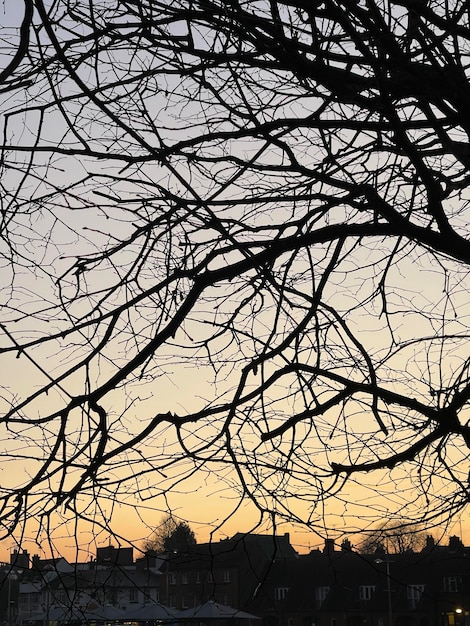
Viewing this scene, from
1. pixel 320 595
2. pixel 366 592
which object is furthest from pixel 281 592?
pixel 366 592

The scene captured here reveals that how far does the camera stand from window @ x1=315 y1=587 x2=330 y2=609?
46.8m

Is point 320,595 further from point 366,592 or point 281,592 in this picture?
point 281,592

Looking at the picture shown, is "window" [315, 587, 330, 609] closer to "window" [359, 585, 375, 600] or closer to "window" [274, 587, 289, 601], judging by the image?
"window" [274, 587, 289, 601]

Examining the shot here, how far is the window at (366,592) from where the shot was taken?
45.1 metres

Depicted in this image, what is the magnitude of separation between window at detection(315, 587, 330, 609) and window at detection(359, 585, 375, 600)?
2262mm

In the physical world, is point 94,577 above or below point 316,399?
below

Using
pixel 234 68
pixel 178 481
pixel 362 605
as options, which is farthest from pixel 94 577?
pixel 362 605

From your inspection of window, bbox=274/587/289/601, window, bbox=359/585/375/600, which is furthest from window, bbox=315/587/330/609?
window, bbox=359/585/375/600

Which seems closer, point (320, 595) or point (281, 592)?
point (320, 595)

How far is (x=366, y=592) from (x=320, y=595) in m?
2.77

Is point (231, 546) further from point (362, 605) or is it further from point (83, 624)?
point (362, 605)

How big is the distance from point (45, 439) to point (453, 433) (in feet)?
5.08

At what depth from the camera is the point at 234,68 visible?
3381mm

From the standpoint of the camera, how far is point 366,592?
150ft
